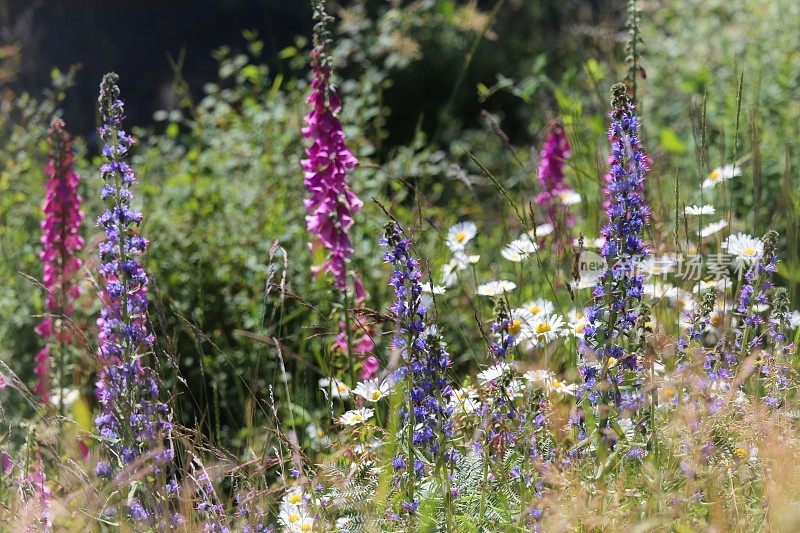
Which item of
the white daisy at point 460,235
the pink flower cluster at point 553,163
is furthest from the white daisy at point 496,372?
the pink flower cluster at point 553,163

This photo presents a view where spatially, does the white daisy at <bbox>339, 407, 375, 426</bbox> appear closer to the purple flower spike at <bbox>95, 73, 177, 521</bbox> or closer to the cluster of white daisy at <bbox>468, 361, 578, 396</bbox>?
the cluster of white daisy at <bbox>468, 361, 578, 396</bbox>

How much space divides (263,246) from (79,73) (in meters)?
4.92

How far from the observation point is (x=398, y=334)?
2.16 m

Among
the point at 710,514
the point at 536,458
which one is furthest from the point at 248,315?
the point at 710,514

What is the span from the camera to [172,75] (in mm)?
8914

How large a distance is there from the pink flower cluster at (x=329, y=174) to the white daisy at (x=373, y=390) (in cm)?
51

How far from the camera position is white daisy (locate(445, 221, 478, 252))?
11.0 feet

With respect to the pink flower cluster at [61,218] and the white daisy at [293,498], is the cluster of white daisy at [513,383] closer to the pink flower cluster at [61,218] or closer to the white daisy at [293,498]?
the white daisy at [293,498]

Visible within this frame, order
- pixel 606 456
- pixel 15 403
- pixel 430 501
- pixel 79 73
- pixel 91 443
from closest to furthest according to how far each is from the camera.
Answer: pixel 430 501 < pixel 606 456 < pixel 91 443 < pixel 15 403 < pixel 79 73

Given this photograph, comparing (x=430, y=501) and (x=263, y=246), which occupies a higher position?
(x=263, y=246)

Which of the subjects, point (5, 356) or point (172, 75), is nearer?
point (5, 356)

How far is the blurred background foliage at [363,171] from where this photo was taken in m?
3.53

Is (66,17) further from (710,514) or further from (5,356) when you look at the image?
(710,514)

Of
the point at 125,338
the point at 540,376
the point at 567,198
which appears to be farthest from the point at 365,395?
the point at 567,198
